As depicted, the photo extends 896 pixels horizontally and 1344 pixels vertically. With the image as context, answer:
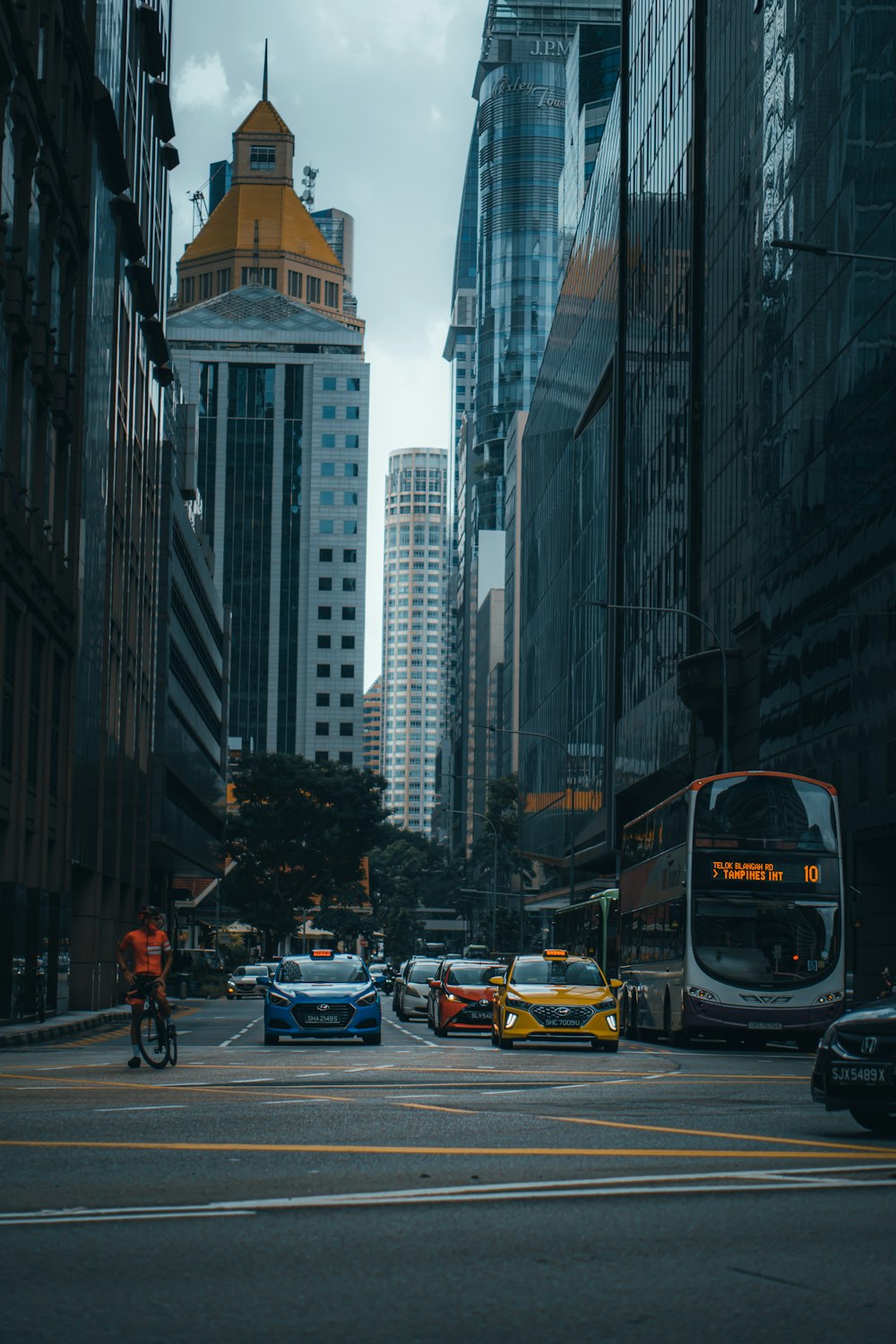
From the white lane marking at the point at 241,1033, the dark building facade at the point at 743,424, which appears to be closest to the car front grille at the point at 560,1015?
the white lane marking at the point at 241,1033

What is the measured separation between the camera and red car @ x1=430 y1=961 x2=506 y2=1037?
34438 millimetres

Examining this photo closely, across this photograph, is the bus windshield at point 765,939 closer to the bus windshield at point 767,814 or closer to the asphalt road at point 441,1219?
the bus windshield at point 767,814

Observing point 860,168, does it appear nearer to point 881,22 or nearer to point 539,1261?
point 881,22

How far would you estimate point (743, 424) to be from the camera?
177 ft

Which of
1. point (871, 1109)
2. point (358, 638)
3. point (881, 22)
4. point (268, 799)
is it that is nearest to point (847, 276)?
point (881, 22)

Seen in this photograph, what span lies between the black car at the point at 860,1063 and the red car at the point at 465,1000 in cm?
2169

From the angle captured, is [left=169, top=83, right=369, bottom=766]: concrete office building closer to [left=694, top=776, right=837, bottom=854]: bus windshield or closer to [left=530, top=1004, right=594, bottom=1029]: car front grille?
[left=530, top=1004, right=594, bottom=1029]: car front grille

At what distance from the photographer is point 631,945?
3478cm

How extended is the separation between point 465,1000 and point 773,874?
8.73 meters

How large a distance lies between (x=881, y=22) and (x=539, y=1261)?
129 feet

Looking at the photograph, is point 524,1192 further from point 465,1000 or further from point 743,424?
point 743,424

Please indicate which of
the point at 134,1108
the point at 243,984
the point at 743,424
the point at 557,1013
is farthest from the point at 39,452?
the point at 243,984

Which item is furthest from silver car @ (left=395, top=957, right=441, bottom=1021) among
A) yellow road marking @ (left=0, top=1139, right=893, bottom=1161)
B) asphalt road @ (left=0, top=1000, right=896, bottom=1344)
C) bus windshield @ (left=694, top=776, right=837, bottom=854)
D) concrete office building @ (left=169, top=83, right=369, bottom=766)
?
concrete office building @ (left=169, top=83, right=369, bottom=766)

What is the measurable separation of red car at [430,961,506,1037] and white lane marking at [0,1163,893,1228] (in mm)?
24112
